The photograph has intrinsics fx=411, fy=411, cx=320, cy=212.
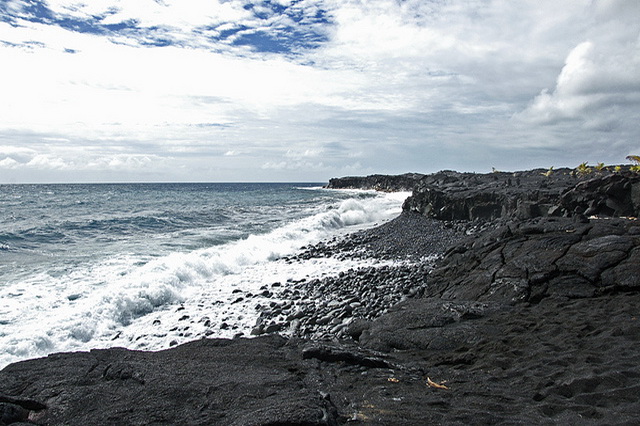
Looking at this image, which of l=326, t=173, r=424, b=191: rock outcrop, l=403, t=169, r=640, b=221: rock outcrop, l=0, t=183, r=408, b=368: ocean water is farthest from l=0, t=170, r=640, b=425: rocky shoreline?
l=326, t=173, r=424, b=191: rock outcrop

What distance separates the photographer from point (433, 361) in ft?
19.8

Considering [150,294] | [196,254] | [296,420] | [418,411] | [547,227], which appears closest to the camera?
[296,420]

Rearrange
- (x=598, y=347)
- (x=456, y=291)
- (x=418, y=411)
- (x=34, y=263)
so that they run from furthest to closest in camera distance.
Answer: (x=34, y=263)
(x=456, y=291)
(x=598, y=347)
(x=418, y=411)

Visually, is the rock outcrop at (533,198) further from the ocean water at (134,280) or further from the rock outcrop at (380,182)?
the rock outcrop at (380,182)

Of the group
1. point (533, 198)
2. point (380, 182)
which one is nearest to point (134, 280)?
point (533, 198)

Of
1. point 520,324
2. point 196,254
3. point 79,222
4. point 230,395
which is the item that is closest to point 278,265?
point 196,254

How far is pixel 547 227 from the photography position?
1059 centimetres

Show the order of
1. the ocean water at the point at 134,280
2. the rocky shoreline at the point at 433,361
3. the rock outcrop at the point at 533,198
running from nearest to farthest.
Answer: the rocky shoreline at the point at 433,361, the ocean water at the point at 134,280, the rock outcrop at the point at 533,198

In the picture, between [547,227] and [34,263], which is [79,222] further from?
[547,227]

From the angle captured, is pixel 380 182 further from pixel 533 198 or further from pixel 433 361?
pixel 433 361

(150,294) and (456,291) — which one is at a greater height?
(456,291)

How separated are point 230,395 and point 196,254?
584 inches

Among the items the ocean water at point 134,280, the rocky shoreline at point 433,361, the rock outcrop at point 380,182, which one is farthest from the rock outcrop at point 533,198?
the rock outcrop at point 380,182

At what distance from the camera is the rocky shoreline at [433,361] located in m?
4.20
